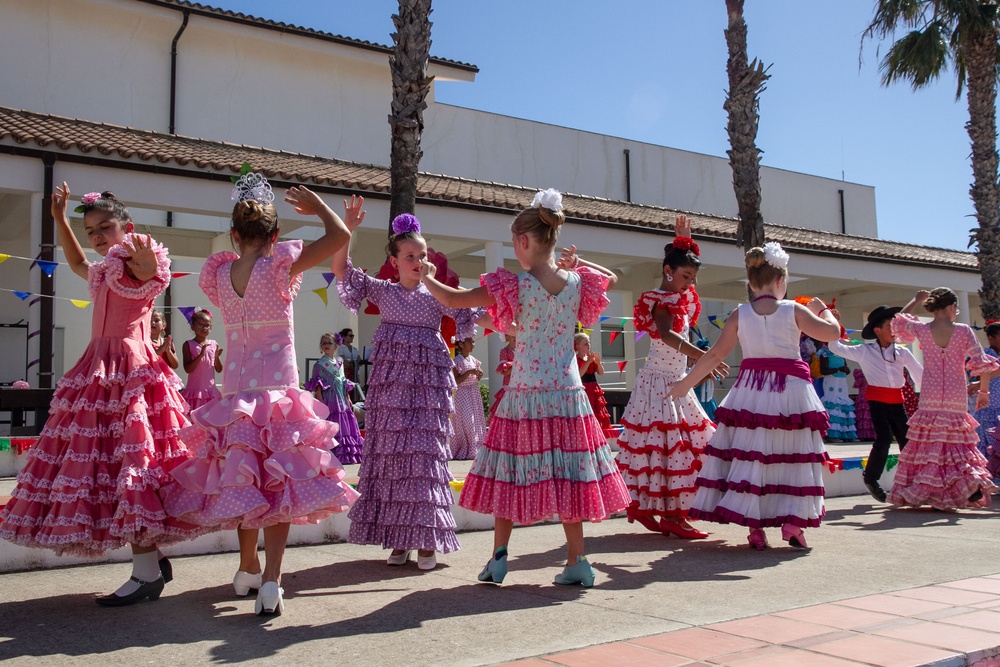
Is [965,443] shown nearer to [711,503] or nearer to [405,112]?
[711,503]

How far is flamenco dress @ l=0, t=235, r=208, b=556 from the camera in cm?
391

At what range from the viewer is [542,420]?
4.48m

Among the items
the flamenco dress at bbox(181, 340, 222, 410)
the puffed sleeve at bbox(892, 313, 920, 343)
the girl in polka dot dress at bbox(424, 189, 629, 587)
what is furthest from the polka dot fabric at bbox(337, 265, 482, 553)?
the flamenco dress at bbox(181, 340, 222, 410)

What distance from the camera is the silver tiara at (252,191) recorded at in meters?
4.11

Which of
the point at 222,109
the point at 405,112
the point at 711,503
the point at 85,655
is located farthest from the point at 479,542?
the point at 222,109

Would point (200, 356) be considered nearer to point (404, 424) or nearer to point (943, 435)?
point (404, 424)

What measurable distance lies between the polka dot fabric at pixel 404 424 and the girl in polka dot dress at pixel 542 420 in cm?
53

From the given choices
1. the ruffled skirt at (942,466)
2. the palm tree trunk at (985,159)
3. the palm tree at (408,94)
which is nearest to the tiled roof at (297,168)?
the palm tree trunk at (985,159)

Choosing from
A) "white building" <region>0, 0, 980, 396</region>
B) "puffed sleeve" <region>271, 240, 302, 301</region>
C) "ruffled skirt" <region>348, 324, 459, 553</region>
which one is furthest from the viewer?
"white building" <region>0, 0, 980, 396</region>

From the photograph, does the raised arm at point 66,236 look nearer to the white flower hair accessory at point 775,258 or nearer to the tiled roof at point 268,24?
the white flower hair accessory at point 775,258

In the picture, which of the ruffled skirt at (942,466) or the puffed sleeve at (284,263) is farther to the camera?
the ruffled skirt at (942,466)

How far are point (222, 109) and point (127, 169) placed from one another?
8256mm

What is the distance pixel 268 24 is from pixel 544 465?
1969 cm

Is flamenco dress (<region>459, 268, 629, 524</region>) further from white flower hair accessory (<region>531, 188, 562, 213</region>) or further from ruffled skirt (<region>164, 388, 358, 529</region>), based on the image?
ruffled skirt (<region>164, 388, 358, 529</region>)
